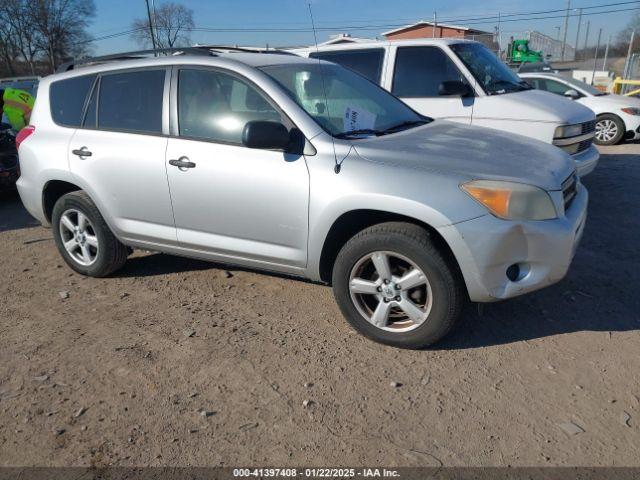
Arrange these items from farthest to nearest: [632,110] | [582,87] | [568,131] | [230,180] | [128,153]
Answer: [582,87] < [632,110] < [568,131] < [128,153] < [230,180]

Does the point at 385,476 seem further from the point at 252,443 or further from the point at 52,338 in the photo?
the point at 52,338

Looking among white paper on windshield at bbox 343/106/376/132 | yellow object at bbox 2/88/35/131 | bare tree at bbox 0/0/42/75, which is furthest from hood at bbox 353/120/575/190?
bare tree at bbox 0/0/42/75

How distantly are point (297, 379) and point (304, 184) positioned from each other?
1166 mm

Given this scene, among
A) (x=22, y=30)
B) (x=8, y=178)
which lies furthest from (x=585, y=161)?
(x=22, y=30)

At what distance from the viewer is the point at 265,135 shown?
3.25 m

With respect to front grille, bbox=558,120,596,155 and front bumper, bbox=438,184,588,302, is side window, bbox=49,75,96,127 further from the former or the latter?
front grille, bbox=558,120,596,155

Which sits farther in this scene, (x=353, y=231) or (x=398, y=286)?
(x=353, y=231)

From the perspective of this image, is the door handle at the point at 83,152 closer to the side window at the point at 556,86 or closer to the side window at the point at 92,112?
the side window at the point at 92,112

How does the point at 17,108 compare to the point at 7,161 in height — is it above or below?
above

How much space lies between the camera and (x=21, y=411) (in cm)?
287

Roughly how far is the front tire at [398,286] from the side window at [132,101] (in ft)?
5.94

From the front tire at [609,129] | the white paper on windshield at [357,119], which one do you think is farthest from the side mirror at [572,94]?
the white paper on windshield at [357,119]

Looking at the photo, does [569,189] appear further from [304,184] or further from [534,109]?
[534,109]

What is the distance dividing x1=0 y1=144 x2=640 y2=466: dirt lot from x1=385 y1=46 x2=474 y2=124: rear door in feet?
8.27
